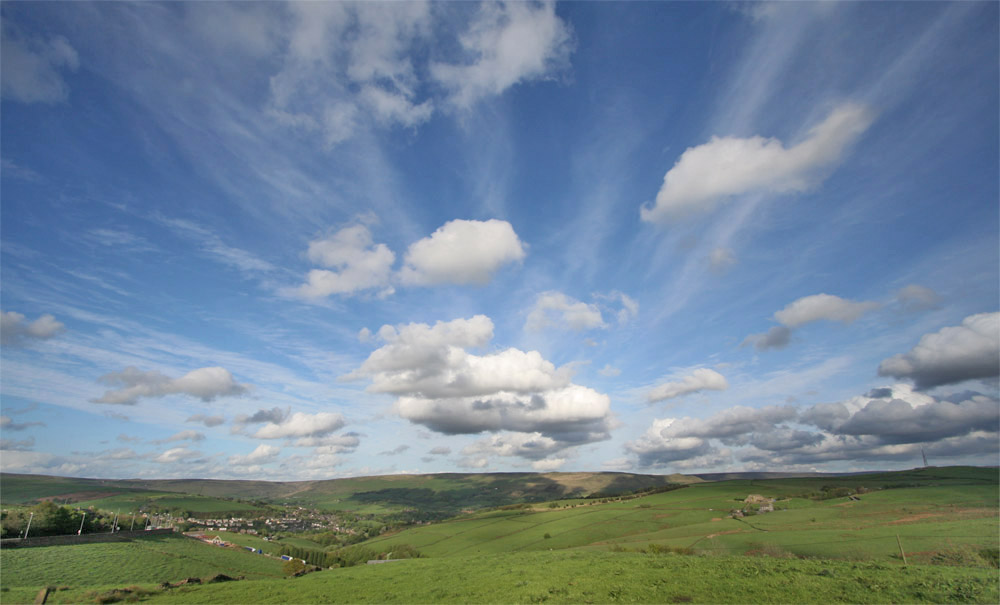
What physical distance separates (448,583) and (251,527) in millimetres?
206864

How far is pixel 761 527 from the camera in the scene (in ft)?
278

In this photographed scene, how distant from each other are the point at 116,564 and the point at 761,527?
4202 inches

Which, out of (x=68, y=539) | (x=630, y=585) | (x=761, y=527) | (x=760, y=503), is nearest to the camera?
(x=630, y=585)

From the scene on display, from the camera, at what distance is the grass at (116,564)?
47259 mm

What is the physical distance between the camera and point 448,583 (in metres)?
32.0

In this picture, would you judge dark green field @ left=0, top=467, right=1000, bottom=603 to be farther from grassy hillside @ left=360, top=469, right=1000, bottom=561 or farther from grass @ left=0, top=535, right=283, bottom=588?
grassy hillside @ left=360, top=469, right=1000, bottom=561

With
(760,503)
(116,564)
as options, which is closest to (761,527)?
(760,503)

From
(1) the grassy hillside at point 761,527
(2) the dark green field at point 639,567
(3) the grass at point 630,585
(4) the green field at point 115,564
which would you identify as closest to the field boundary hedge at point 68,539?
(4) the green field at point 115,564

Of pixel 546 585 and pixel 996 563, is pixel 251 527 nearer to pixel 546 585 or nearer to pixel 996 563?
pixel 546 585

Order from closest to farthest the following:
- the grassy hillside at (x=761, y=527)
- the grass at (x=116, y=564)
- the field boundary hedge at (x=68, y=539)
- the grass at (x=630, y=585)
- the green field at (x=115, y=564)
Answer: the grass at (x=630, y=585), the green field at (x=115, y=564), the grass at (x=116, y=564), the grassy hillside at (x=761, y=527), the field boundary hedge at (x=68, y=539)

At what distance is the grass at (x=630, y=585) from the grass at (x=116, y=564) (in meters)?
20.5

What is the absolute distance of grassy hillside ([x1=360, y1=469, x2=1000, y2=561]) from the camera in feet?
182

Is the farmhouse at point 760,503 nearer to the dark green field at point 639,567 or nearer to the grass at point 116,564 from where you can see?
the dark green field at point 639,567

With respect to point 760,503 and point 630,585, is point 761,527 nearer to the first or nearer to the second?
point 760,503
